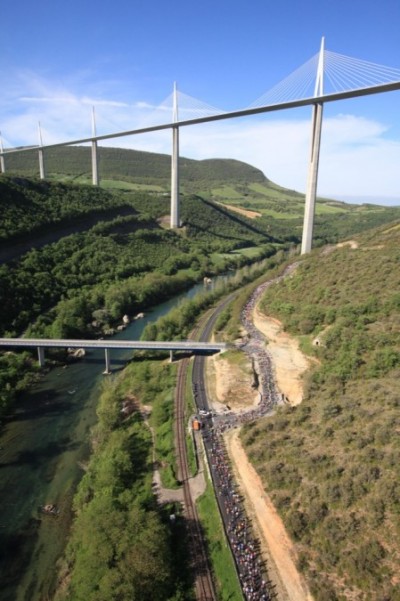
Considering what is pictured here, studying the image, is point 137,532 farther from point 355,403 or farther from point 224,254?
point 224,254

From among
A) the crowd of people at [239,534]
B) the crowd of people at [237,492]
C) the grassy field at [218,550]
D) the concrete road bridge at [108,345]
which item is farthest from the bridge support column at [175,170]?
the grassy field at [218,550]

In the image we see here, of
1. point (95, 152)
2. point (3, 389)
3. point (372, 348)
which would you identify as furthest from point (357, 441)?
point (95, 152)

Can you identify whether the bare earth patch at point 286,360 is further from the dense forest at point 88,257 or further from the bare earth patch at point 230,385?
the dense forest at point 88,257

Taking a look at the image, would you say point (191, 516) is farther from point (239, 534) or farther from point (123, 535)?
point (123, 535)

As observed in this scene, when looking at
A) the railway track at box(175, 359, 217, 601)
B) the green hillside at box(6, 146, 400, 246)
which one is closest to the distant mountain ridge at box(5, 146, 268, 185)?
the green hillside at box(6, 146, 400, 246)

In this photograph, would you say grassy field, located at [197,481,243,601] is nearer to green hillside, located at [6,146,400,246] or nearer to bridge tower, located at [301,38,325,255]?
bridge tower, located at [301,38,325,255]

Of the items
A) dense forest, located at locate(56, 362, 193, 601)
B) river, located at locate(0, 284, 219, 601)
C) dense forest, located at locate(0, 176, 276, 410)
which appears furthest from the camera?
dense forest, located at locate(0, 176, 276, 410)
